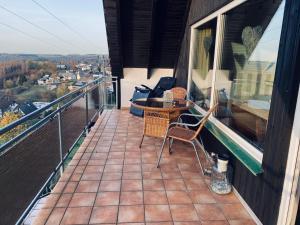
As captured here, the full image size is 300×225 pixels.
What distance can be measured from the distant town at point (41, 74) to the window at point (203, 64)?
2.19m

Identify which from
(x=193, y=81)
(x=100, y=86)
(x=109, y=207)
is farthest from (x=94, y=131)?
(x=109, y=207)

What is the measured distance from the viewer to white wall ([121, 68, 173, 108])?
6668 millimetres

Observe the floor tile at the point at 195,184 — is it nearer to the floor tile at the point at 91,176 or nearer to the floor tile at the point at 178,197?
the floor tile at the point at 178,197

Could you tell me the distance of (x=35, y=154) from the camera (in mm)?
2080

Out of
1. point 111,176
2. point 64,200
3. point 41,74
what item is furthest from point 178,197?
point 41,74

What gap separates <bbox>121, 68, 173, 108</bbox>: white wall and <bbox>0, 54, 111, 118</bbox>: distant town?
55 cm

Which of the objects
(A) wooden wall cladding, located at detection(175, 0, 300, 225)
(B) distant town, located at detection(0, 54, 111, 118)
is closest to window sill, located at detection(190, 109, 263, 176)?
(A) wooden wall cladding, located at detection(175, 0, 300, 225)

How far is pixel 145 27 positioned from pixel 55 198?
3773 millimetres

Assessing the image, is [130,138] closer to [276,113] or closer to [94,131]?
[94,131]

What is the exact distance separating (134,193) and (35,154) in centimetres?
100

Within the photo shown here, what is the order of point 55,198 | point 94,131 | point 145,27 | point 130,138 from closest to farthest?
point 55,198
point 130,138
point 94,131
point 145,27

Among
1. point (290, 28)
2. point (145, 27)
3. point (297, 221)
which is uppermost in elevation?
point (145, 27)

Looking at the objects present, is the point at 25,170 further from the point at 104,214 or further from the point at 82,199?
the point at 104,214

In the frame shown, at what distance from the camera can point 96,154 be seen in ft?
11.2
